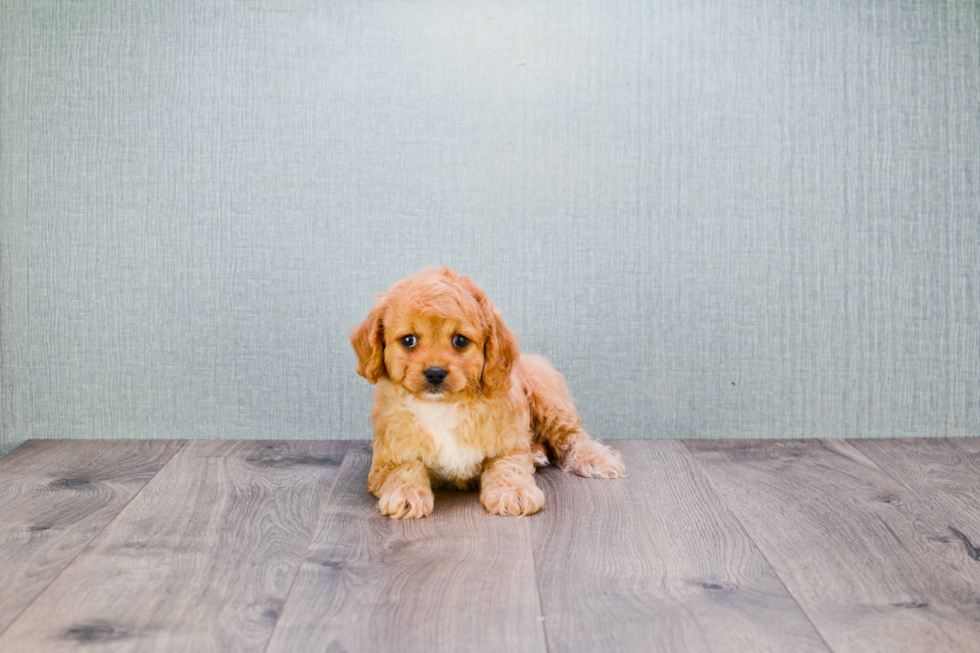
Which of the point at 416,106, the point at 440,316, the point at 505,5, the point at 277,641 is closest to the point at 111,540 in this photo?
the point at 277,641

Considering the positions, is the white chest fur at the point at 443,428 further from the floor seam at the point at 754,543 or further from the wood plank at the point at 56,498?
the wood plank at the point at 56,498

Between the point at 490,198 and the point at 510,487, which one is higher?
the point at 490,198

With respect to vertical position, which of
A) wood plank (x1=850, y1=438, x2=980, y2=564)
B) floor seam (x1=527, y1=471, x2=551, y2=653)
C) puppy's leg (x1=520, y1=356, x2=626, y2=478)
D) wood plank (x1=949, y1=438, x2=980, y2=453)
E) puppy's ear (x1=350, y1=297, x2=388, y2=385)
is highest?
puppy's ear (x1=350, y1=297, x2=388, y2=385)

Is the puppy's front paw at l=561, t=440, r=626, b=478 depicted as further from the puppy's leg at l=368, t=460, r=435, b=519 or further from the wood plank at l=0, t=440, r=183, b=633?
the wood plank at l=0, t=440, r=183, b=633

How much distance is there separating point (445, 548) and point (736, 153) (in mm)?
1400

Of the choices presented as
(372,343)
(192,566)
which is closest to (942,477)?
(372,343)

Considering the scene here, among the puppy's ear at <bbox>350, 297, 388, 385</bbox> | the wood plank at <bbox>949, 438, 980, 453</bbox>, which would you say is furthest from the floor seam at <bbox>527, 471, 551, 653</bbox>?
the wood plank at <bbox>949, 438, 980, 453</bbox>

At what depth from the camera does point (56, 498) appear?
1760mm

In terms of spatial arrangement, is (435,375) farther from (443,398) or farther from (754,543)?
(754,543)

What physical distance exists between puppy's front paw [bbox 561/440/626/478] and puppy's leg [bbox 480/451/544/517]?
0.20m

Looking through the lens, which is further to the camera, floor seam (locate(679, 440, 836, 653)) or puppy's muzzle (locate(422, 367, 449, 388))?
puppy's muzzle (locate(422, 367, 449, 388))

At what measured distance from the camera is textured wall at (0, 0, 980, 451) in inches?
84.0

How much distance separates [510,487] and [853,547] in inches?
27.2

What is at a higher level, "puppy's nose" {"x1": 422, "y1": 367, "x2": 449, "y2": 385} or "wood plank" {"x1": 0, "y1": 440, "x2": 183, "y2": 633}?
"puppy's nose" {"x1": 422, "y1": 367, "x2": 449, "y2": 385}
